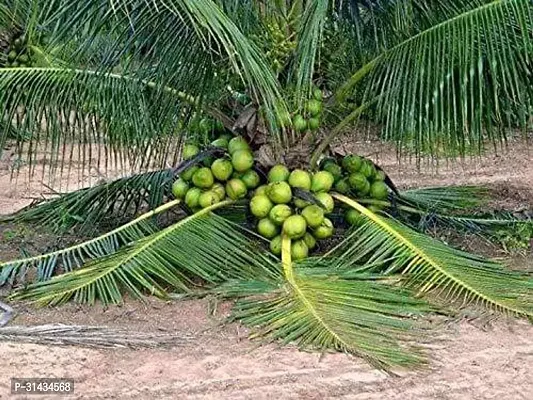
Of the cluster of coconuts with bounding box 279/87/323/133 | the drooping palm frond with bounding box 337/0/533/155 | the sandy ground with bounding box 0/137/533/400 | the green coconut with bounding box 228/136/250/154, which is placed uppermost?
the drooping palm frond with bounding box 337/0/533/155

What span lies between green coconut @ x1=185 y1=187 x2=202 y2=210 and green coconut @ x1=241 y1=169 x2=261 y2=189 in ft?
0.65

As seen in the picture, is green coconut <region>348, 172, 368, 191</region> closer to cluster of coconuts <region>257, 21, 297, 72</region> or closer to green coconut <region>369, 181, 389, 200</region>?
green coconut <region>369, 181, 389, 200</region>

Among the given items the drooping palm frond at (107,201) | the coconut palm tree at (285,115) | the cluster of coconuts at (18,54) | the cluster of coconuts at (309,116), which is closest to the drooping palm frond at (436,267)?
the coconut palm tree at (285,115)

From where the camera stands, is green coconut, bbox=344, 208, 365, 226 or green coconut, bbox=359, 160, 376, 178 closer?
green coconut, bbox=344, 208, 365, 226

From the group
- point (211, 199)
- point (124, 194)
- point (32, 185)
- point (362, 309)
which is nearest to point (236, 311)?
point (362, 309)

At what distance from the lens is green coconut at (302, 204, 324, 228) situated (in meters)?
3.69

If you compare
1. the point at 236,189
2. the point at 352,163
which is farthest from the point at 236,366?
the point at 352,163

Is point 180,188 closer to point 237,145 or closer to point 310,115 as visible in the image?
point 237,145

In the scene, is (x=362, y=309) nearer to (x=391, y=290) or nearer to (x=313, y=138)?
(x=391, y=290)

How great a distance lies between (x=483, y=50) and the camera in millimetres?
3371

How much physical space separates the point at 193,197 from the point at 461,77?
1.22 metres

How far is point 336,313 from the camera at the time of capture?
3.06 m

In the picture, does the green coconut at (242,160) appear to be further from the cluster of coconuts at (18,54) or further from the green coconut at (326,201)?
the cluster of coconuts at (18,54)

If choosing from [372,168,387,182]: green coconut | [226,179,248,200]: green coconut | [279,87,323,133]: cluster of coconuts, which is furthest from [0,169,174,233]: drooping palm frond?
[372,168,387,182]: green coconut
